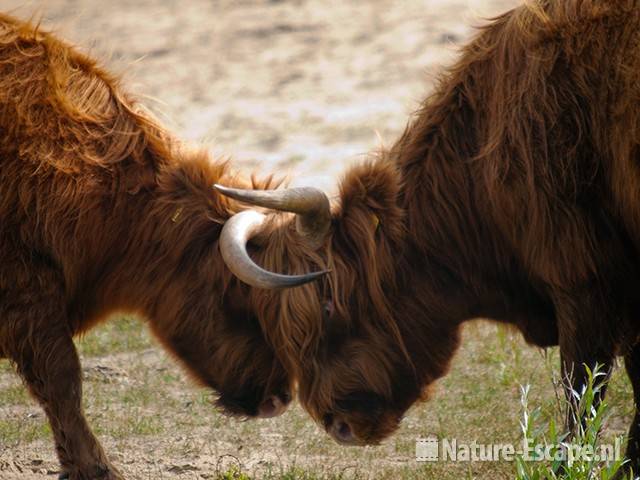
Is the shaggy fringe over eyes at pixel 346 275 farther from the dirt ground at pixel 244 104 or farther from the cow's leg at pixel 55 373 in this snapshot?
the cow's leg at pixel 55 373

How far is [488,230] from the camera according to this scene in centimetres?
614

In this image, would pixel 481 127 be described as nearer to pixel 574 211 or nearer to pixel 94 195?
pixel 574 211

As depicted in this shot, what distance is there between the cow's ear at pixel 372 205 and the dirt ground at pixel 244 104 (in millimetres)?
443

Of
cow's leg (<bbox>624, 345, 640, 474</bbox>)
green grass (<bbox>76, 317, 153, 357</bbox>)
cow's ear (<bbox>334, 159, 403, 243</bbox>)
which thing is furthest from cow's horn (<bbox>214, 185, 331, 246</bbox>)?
green grass (<bbox>76, 317, 153, 357</bbox>)

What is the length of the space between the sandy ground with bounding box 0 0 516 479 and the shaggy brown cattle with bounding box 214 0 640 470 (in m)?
4.66

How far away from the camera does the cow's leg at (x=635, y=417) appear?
6.29 metres

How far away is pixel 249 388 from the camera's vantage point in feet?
20.6

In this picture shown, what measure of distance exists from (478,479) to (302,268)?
1.41 metres

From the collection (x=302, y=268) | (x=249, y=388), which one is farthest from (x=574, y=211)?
(x=249, y=388)

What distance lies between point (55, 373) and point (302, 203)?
141 cm

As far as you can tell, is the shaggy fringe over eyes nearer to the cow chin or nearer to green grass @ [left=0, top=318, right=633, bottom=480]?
the cow chin

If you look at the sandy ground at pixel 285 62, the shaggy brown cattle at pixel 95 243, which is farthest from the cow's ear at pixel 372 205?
the sandy ground at pixel 285 62

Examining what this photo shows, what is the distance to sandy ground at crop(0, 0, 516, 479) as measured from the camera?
12.4 meters

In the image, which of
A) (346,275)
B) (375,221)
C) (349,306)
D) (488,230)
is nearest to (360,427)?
(349,306)
